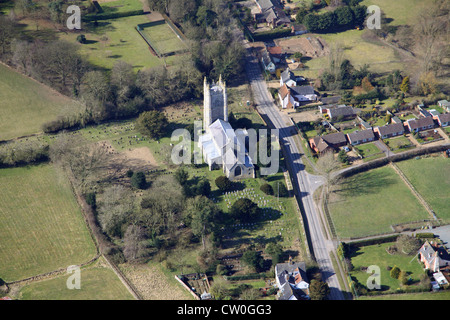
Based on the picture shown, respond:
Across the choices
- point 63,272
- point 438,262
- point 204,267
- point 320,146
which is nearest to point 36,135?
point 63,272

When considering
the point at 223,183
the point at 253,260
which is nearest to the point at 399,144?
the point at 223,183

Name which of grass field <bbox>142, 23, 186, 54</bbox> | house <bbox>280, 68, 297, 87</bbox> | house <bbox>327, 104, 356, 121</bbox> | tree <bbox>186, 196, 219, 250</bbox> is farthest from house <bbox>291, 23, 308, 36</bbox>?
tree <bbox>186, 196, 219, 250</bbox>

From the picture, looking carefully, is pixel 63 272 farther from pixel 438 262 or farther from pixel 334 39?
pixel 334 39

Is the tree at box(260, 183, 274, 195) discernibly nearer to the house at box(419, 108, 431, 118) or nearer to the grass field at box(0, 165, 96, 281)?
the grass field at box(0, 165, 96, 281)

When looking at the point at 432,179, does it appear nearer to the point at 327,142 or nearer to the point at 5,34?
the point at 327,142

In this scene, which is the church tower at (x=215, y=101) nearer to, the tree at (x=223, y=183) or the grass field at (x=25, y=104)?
the tree at (x=223, y=183)

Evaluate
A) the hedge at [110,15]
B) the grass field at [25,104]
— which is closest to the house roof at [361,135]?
the grass field at [25,104]
